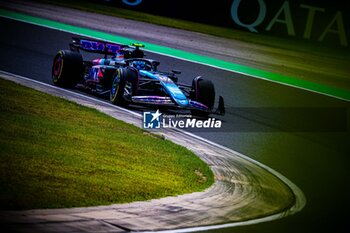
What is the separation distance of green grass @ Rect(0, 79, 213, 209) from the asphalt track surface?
149cm

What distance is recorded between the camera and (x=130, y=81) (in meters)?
14.3

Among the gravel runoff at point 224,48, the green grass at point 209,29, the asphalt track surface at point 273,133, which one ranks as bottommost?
the asphalt track surface at point 273,133

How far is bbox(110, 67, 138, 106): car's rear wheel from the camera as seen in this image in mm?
14312

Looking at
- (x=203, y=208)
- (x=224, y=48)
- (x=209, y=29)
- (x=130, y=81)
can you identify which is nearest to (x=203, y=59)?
(x=224, y=48)

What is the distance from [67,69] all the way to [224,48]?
350 inches

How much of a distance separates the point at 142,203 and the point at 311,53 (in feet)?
52.7

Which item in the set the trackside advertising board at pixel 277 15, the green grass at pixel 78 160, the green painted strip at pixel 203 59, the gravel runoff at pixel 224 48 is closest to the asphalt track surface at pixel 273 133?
the green painted strip at pixel 203 59

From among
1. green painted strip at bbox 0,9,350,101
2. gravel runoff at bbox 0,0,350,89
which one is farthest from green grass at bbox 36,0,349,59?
green painted strip at bbox 0,9,350,101

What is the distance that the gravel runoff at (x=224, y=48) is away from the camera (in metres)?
22.0

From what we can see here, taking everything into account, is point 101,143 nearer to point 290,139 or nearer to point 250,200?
point 250,200

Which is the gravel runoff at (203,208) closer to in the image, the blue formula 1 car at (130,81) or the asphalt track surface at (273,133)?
the asphalt track surface at (273,133)

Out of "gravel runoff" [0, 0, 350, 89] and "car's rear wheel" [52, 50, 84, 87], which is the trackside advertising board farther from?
"car's rear wheel" [52, 50, 84, 87]

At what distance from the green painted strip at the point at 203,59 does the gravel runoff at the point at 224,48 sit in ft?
1.31

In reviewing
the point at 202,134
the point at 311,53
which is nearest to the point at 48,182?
the point at 202,134
